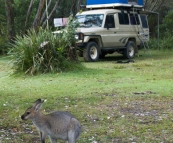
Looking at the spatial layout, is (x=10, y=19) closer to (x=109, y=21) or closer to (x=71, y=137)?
(x=109, y=21)

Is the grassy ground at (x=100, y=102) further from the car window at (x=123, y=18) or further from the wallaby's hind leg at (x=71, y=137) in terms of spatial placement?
the car window at (x=123, y=18)

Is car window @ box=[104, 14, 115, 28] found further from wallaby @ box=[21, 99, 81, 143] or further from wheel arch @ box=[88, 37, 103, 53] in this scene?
wallaby @ box=[21, 99, 81, 143]

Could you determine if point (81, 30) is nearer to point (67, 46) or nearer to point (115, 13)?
point (115, 13)

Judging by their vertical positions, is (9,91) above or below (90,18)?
below

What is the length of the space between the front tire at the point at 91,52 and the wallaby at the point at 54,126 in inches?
489

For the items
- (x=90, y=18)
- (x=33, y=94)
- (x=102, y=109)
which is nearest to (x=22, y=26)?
(x=90, y=18)

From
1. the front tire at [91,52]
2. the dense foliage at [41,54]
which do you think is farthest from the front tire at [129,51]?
the dense foliage at [41,54]

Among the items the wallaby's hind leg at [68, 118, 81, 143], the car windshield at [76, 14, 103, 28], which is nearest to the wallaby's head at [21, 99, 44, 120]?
the wallaby's hind leg at [68, 118, 81, 143]

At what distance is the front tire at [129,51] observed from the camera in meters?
19.3

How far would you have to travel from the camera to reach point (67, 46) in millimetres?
13719

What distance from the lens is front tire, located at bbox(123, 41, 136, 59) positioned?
19281 mm

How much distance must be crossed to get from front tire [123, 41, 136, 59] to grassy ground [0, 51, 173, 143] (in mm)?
5958

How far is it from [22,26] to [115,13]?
9148 mm

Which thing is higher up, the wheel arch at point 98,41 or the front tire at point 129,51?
the wheel arch at point 98,41
